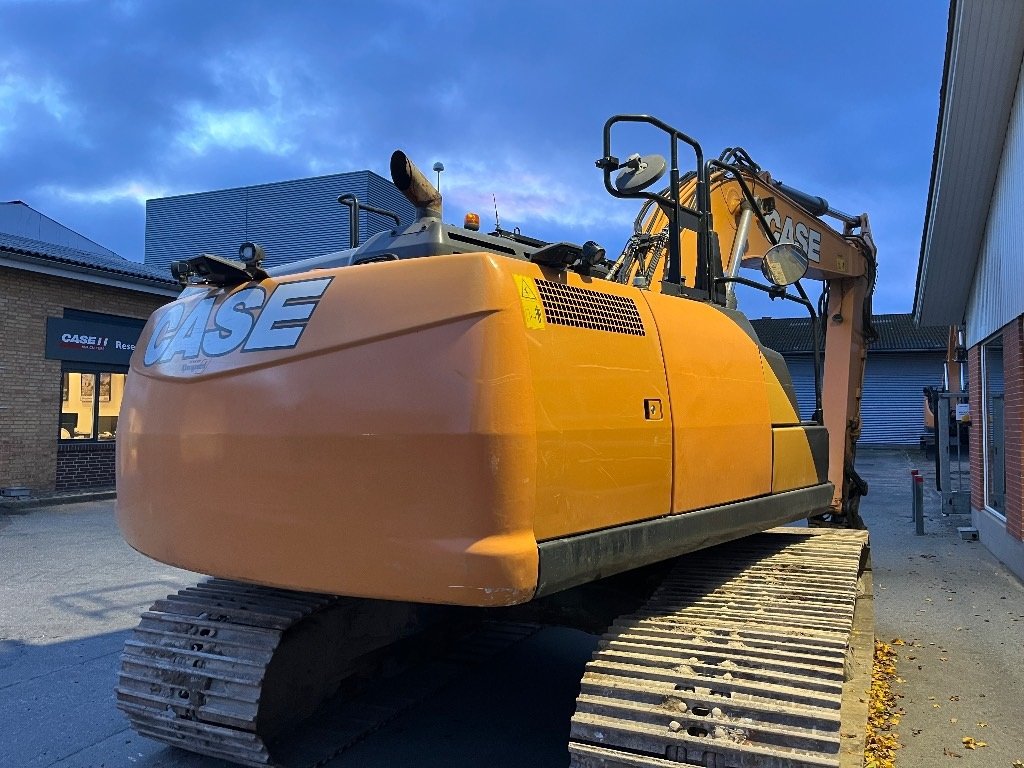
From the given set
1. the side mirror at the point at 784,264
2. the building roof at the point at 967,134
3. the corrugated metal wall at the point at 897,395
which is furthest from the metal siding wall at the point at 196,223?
the side mirror at the point at 784,264

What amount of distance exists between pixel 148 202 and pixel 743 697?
31976mm

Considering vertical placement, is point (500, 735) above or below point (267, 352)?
below

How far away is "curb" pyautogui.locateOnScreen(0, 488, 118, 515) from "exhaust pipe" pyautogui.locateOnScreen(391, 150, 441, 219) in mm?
13201

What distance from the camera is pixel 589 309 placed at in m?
3.16

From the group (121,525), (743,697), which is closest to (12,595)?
(121,525)

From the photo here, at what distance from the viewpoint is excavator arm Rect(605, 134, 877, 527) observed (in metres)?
5.49

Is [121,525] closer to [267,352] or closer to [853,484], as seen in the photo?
[267,352]

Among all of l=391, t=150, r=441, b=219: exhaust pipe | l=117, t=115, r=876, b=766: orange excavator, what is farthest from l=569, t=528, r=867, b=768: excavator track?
l=391, t=150, r=441, b=219: exhaust pipe

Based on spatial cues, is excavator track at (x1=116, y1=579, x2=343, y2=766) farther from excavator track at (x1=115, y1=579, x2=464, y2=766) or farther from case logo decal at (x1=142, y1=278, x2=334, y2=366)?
case logo decal at (x1=142, y1=278, x2=334, y2=366)

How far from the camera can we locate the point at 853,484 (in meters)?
7.64

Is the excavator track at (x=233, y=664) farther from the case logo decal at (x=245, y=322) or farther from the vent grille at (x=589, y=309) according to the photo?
the vent grille at (x=589, y=309)

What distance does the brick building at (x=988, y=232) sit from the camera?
8.65 meters

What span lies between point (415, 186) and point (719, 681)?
2.16 meters

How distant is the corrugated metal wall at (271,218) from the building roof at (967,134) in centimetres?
1345
